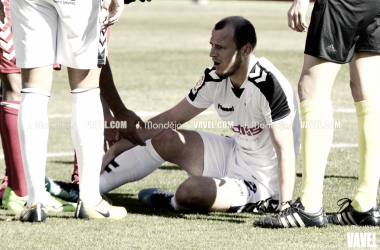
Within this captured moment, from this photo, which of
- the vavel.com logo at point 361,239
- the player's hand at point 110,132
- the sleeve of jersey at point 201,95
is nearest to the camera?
the vavel.com logo at point 361,239

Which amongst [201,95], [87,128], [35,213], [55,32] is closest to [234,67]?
[201,95]

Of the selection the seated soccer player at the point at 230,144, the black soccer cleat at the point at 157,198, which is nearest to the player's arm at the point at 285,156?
the seated soccer player at the point at 230,144

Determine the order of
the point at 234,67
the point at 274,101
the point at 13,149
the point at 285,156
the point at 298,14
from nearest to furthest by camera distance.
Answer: the point at 298,14 → the point at 285,156 → the point at 274,101 → the point at 234,67 → the point at 13,149

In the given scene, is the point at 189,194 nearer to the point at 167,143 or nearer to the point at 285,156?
the point at 167,143

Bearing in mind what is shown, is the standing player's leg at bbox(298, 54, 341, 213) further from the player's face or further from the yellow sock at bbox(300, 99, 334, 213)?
the player's face

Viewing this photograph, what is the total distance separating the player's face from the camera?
4152mm

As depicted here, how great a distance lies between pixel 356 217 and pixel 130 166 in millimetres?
1573

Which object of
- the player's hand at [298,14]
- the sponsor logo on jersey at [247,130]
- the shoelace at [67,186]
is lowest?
the shoelace at [67,186]

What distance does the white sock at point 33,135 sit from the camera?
3738 mm

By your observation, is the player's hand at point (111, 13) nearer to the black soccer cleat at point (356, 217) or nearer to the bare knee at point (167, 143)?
the bare knee at point (167, 143)

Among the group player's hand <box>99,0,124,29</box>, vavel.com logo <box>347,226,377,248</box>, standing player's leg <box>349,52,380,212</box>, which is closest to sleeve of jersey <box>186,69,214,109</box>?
player's hand <box>99,0,124,29</box>

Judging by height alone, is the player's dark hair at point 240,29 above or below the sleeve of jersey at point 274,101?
above

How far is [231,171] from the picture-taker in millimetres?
4535

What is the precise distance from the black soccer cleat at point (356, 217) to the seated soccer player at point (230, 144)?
30 centimetres
